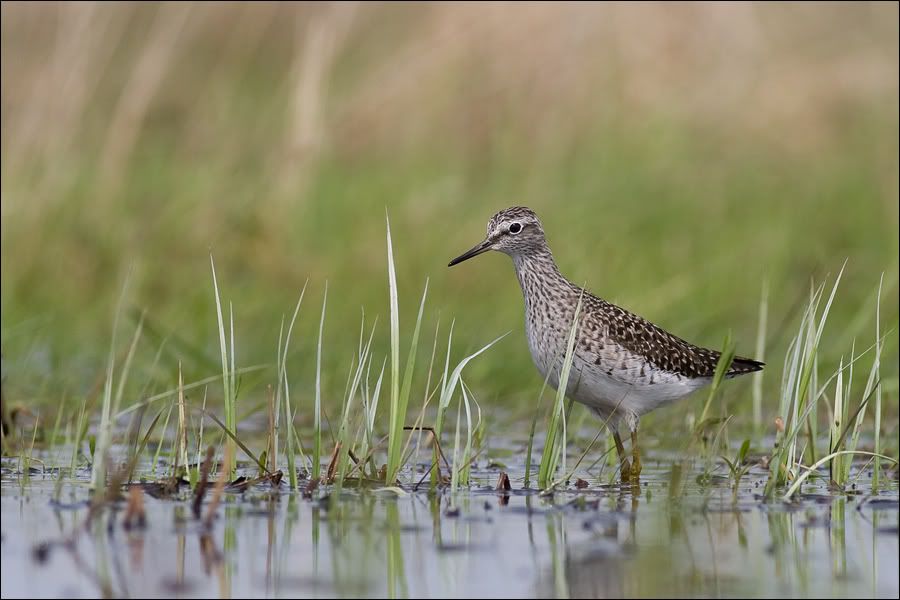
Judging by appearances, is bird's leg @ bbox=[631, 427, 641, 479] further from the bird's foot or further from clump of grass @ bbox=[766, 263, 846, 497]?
clump of grass @ bbox=[766, 263, 846, 497]

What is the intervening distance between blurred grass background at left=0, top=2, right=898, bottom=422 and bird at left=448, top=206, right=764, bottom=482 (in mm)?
1608

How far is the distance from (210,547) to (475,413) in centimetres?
382

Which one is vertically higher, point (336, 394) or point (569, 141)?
point (569, 141)

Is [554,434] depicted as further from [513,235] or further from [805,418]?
[513,235]

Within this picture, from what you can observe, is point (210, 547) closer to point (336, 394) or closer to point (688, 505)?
point (688, 505)

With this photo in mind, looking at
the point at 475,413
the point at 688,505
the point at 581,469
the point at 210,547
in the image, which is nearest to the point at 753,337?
the point at 475,413

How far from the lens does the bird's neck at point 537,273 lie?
26.4 feet

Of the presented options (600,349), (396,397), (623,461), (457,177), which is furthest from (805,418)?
(457,177)

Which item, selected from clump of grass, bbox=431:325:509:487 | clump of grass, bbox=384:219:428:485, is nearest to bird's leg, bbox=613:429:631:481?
clump of grass, bbox=431:325:509:487

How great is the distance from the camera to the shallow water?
4.94 meters

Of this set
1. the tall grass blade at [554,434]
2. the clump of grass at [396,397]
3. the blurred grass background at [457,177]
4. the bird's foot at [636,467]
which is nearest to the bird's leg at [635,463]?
the bird's foot at [636,467]

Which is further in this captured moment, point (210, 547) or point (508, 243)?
point (508, 243)

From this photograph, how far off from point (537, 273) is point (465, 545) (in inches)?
107

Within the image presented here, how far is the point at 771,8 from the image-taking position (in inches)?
634
